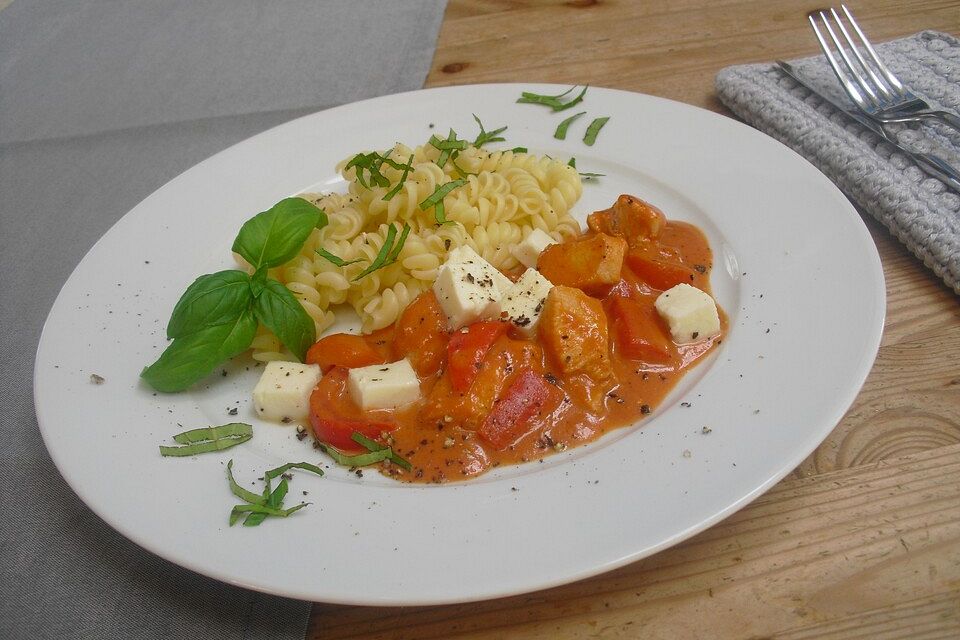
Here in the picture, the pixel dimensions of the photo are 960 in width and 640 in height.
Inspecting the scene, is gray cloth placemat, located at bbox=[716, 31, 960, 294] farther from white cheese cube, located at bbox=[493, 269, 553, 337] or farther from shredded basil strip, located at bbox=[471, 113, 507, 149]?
white cheese cube, located at bbox=[493, 269, 553, 337]

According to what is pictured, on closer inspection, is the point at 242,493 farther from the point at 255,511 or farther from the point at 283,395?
the point at 283,395

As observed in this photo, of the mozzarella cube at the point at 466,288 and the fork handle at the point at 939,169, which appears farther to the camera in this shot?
the fork handle at the point at 939,169

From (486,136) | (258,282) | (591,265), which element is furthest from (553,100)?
(258,282)

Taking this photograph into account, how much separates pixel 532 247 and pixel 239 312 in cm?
124

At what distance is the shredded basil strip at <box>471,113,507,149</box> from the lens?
3894 mm

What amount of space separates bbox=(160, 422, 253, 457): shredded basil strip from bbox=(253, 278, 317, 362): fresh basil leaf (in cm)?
37

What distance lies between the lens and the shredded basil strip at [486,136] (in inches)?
153

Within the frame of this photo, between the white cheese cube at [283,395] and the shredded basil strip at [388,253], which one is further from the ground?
the shredded basil strip at [388,253]

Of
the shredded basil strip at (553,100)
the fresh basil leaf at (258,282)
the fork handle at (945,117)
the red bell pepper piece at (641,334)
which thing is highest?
the fresh basil leaf at (258,282)

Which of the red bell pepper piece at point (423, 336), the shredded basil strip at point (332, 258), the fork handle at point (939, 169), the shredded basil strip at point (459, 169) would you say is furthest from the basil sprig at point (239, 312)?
the fork handle at point (939, 169)

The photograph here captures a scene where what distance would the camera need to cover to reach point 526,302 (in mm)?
2977

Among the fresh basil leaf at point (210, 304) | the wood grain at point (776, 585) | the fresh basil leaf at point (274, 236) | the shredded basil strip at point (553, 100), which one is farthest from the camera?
the shredded basil strip at point (553, 100)

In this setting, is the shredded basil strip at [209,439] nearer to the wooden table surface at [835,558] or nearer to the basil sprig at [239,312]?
the basil sprig at [239,312]

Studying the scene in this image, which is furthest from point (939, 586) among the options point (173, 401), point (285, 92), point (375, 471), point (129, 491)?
point (285, 92)
